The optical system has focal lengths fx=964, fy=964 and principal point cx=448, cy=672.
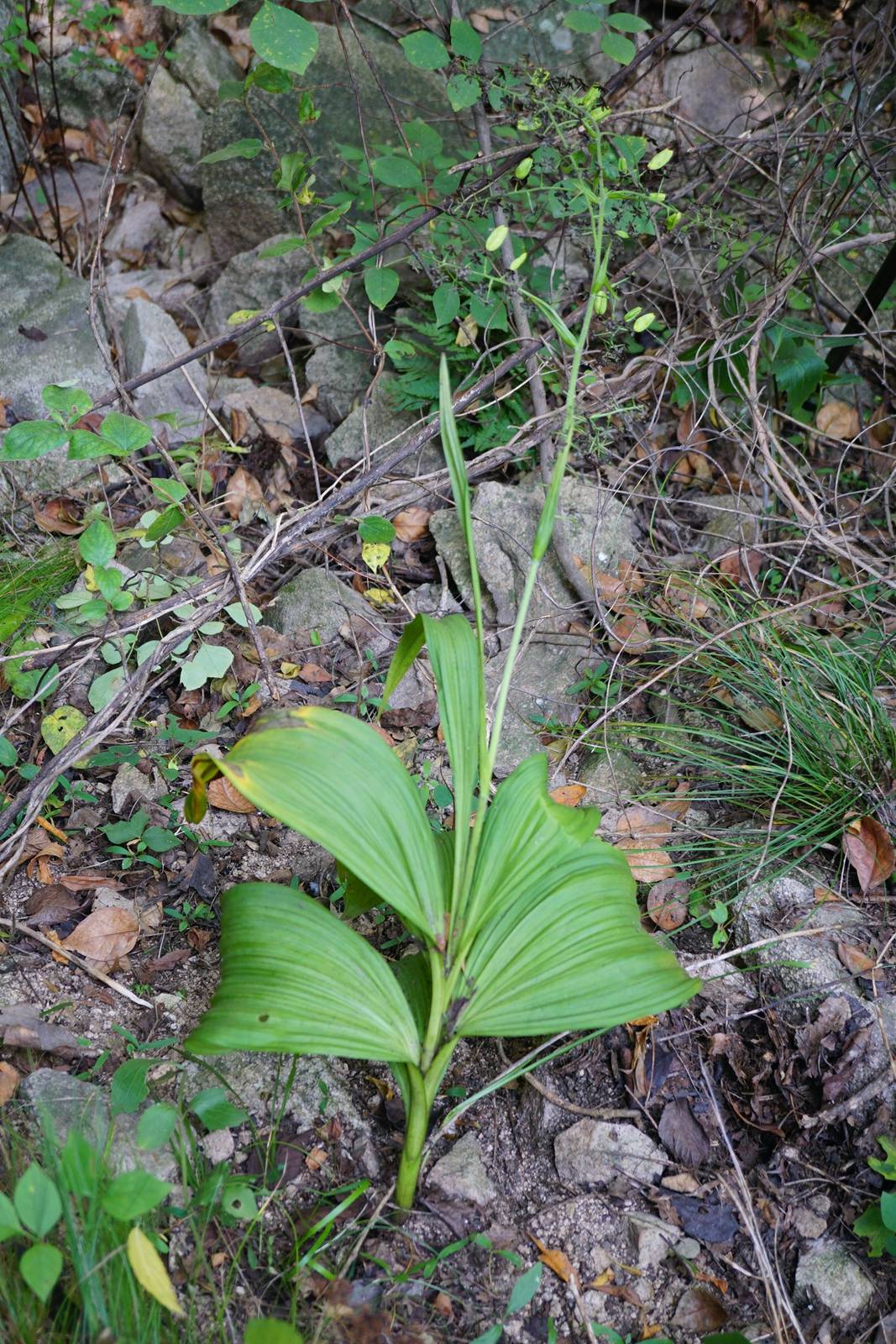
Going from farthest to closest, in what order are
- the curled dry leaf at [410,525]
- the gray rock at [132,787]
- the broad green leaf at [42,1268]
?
the curled dry leaf at [410,525] → the gray rock at [132,787] → the broad green leaf at [42,1268]

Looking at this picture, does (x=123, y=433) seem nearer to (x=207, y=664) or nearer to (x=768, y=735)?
(x=207, y=664)

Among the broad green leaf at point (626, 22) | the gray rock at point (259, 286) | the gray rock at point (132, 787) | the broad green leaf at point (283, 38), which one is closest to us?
the broad green leaf at point (283, 38)

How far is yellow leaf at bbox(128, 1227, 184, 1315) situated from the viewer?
1.14 meters

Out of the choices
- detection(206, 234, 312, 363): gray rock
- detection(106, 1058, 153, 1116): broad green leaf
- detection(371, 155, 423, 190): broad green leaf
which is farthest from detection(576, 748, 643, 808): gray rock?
detection(206, 234, 312, 363): gray rock

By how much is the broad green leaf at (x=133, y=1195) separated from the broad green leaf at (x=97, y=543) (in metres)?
1.15

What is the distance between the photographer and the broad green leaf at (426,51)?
222cm

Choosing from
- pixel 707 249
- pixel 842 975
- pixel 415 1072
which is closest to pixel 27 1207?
pixel 415 1072

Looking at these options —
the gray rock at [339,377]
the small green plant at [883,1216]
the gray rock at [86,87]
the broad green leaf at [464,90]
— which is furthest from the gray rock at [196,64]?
the small green plant at [883,1216]

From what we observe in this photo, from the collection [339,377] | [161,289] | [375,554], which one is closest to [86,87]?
[161,289]

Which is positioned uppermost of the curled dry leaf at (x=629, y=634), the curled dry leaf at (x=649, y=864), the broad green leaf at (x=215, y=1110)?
the broad green leaf at (x=215, y=1110)

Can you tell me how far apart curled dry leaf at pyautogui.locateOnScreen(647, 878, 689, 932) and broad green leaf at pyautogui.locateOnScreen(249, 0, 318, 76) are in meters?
1.76

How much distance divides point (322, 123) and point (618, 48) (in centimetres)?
138

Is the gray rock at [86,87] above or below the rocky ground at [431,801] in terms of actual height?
above

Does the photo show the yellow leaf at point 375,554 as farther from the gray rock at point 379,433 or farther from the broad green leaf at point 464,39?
the broad green leaf at point 464,39
